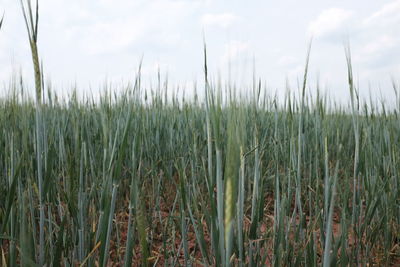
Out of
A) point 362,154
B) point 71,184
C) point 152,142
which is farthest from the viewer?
point 152,142

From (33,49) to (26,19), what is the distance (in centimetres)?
8

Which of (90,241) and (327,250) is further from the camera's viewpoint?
(90,241)

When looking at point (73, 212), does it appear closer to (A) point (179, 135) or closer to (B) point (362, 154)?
(B) point (362, 154)

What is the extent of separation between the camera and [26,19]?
79 centimetres

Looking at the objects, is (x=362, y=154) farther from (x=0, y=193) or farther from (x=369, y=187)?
(x=0, y=193)

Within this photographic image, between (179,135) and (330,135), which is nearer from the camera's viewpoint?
(179,135)

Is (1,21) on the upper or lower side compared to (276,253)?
upper

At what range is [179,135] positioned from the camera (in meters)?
2.51

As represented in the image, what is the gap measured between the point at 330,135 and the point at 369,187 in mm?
1420

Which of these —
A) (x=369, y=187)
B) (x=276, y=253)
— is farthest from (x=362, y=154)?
(x=276, y=253)

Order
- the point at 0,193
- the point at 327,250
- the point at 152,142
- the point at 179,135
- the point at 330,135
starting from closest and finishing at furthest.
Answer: the point at 327,250 < the point at 0,193 < the point at 152,142 < the point at 179,135 < the point at 330,135

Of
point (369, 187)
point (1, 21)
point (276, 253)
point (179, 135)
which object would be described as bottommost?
point (276, 253)

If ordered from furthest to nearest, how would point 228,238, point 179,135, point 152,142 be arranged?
point 179,135
point 152,142
point 228,238

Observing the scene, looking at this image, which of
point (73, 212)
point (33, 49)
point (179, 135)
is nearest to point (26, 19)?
point (33, 49)
